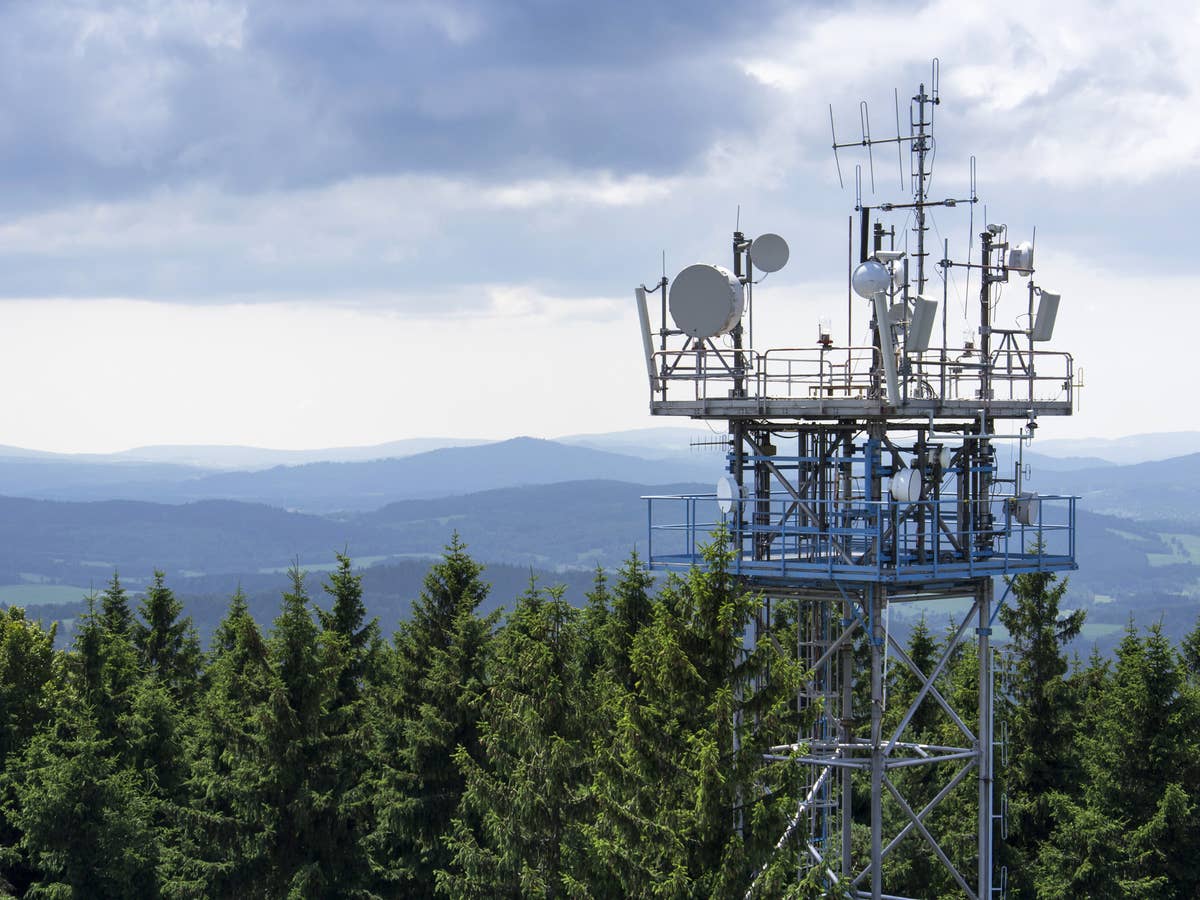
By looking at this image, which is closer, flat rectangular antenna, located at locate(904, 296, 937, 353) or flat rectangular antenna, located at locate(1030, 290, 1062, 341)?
flat rectangular antenna, located at locate(904, 296, 937, 353)

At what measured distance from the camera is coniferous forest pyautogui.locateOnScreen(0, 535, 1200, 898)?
35.2 m

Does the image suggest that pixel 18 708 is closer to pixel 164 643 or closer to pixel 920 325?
pixel 164 643

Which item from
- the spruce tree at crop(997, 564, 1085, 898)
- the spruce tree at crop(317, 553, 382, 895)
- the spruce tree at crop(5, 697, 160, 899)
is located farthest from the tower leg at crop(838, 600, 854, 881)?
the spruce tree at crop(5, 697, 160, 899)

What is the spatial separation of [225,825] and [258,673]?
4.07 meters

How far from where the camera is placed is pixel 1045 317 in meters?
32.2

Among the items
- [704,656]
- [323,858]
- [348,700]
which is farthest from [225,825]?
[704,656]

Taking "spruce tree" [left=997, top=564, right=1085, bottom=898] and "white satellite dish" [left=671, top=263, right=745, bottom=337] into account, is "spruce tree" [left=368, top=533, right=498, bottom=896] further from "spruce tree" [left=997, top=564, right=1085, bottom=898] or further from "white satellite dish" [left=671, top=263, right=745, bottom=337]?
"spruce tree" [left=997, top=564, right=1085, bottom=898]

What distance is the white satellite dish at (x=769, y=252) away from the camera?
31516 mm

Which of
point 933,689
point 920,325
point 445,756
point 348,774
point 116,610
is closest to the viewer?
point 920,325

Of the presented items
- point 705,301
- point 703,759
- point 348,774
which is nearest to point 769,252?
point 705,301

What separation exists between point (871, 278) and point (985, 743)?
389 inches

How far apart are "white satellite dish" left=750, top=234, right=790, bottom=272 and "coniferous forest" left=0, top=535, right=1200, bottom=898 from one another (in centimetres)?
805

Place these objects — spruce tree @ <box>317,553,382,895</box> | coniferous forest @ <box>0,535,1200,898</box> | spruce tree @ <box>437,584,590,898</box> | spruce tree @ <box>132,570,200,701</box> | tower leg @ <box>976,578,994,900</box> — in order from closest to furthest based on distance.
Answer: tower leg @ <box>976,578,994,900</box>, spruce tree @ <box>437,584,590,898</box>, coniferous forest @ <box>0,535,1200,898</box>, spruce tree @ <box>317,553,382,895</box>, spruce tree @ <box>132,570,200,701</box>

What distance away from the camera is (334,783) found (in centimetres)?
4091
